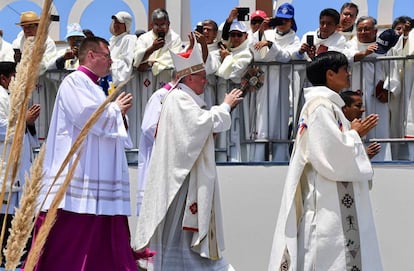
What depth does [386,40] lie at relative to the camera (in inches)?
281

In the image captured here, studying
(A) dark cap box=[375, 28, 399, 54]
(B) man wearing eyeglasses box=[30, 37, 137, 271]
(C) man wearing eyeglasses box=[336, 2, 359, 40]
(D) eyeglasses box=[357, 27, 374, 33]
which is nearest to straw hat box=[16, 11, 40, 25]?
(B) man wearing eyeglasses box=[30, 37, 137, 271]

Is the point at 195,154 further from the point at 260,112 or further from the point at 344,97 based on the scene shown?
the point at 260,112

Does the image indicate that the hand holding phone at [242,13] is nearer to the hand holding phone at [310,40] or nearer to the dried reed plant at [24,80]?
the hand holding phone at [310,40]

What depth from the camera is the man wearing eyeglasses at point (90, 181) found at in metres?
5.23

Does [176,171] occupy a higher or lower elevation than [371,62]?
lower

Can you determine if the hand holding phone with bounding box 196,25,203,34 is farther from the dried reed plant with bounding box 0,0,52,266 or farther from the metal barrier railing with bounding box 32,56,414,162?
the dried reed plant with bounding box 0,0,52,266

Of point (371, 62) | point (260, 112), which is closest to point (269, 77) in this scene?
point (260, 112)

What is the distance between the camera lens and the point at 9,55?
891 centimetres

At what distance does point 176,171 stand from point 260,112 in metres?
2.10

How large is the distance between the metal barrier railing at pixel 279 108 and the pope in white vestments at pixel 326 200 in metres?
2.53

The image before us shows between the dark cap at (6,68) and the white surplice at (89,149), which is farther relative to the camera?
the dark cap at (6,68)

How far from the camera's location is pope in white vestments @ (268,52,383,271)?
4516 millimetres

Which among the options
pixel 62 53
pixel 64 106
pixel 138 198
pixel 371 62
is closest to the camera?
pixel 64 106

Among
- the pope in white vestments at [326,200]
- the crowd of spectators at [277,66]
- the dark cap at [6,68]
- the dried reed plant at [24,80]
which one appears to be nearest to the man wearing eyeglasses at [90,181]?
the pope in white vestments at [326,200]
